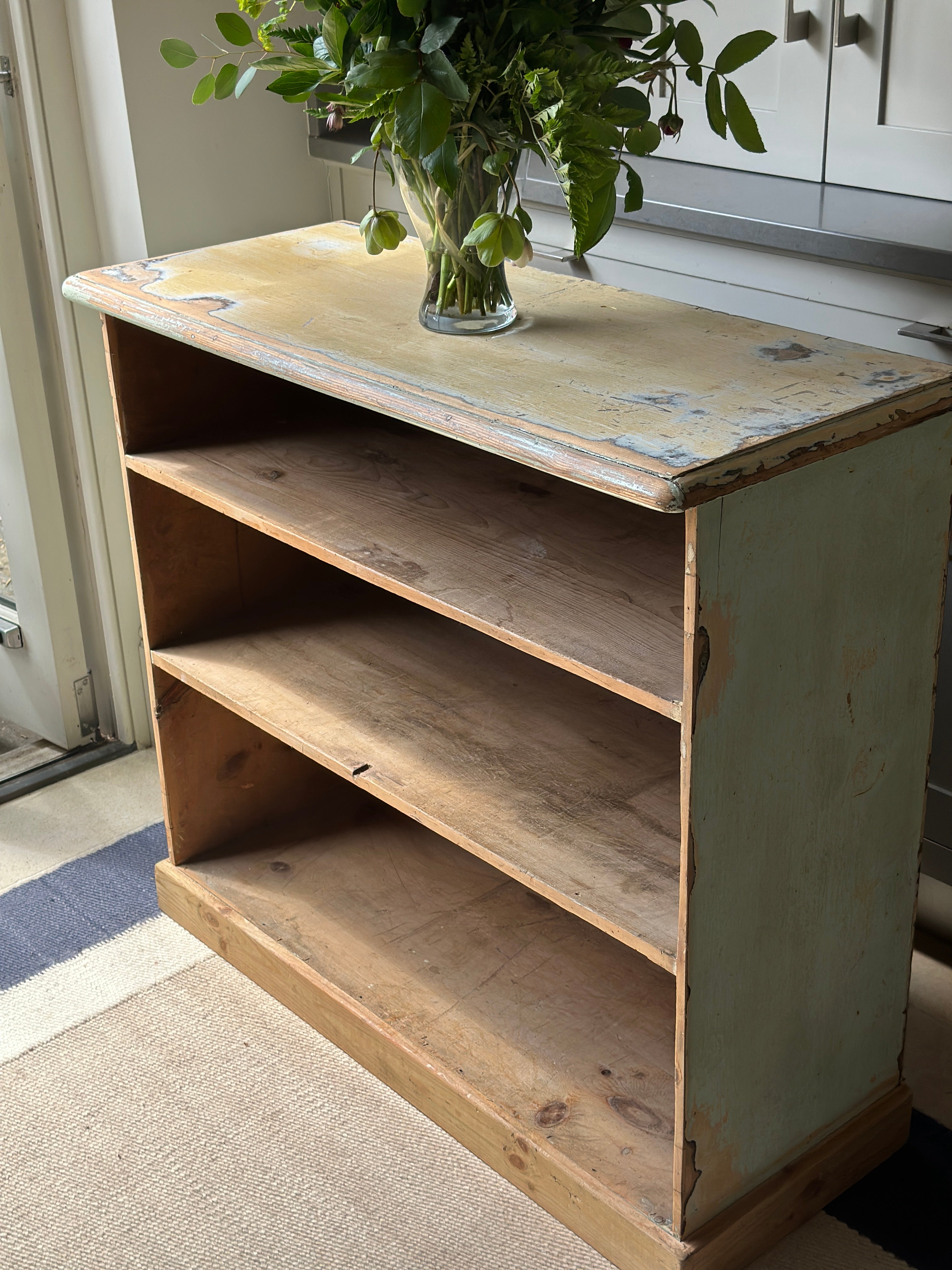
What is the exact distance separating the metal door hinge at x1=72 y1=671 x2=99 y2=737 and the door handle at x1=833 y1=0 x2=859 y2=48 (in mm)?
1582

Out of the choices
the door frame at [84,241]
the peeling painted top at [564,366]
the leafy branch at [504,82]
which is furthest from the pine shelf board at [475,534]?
the door frame at [84,241]

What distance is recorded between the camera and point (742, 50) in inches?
48.5

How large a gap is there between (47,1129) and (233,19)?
1297 millimetres

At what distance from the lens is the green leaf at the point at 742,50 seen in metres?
1.22

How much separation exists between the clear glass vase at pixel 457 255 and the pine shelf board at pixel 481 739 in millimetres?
459

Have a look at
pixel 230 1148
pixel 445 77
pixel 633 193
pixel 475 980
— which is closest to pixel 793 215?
pixel 633 193

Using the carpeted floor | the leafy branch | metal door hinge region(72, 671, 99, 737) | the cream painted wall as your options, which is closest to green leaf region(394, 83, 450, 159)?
the leafy branch

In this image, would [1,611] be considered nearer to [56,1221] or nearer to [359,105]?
[56,1221]

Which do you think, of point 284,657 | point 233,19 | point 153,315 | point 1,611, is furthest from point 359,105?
point 1,611

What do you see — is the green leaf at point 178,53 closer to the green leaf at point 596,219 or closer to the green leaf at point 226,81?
the green leaf at point 226,81

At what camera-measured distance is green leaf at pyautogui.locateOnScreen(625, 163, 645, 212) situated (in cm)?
132

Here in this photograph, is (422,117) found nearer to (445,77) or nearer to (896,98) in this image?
(445,77)

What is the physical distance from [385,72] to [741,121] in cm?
35

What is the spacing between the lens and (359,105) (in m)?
1.28
